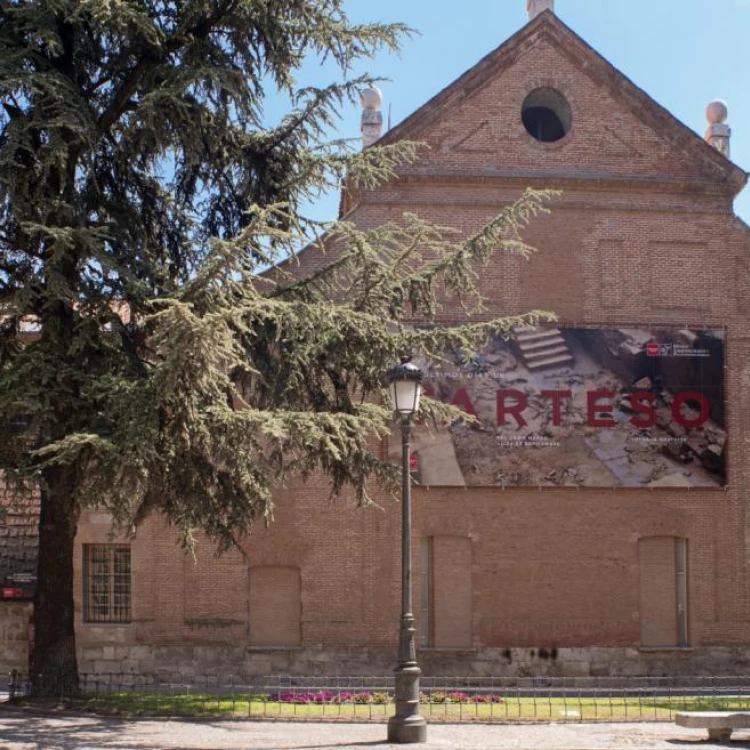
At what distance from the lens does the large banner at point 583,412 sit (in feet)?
80.2

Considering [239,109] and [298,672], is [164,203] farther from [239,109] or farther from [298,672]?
[298,672]

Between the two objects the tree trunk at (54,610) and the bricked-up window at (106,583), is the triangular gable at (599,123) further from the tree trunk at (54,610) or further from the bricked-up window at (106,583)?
the tree trunk at (54,610)

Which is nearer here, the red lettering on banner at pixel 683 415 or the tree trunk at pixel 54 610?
the tree trunk at pixel 54 610

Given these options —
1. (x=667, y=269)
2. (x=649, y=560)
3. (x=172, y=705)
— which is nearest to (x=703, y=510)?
(x=649, y=560)

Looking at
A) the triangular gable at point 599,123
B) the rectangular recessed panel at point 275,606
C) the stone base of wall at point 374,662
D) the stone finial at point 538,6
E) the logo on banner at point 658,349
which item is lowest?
the stone base of wall at point 374,662

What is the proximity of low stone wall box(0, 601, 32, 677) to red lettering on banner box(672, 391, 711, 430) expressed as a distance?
43.9ft

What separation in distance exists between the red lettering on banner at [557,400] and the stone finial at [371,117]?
878cm

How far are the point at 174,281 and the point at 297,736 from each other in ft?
20.3

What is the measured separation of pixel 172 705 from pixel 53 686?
5.47ft

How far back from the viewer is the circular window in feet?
85.5

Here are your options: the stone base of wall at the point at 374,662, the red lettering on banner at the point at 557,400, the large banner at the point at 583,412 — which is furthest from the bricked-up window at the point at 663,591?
the red lettering on banner at the point at 557,400

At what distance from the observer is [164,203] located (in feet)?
61.2

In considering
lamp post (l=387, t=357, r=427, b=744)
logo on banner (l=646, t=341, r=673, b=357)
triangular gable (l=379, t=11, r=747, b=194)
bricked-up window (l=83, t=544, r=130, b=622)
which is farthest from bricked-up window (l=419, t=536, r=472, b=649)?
lamp post (l=387, t=357, r=427, b=744)

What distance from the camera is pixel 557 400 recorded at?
971 inches
